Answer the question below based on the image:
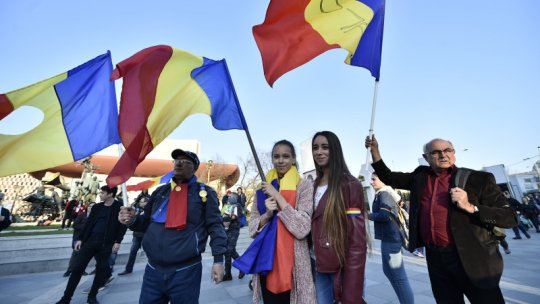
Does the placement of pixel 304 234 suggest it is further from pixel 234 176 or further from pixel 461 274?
pixel 234 176

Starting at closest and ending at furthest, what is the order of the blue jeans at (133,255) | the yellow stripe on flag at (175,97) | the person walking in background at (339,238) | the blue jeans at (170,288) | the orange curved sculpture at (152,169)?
the person walking in background at (339,238) → the blue jeans at (170,288) → the yellow stripe on flag at (175,97) → the blue jeans at (133,255) → the orange curved sculpture at (152,169)

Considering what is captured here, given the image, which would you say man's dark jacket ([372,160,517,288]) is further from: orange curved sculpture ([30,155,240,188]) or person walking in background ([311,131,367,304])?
orange curved sculpture ([30,155,240,188])

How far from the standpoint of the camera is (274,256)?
6.82ft

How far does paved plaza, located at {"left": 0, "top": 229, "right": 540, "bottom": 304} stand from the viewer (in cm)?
445

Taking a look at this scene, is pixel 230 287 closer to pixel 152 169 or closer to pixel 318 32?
pixel 318 32

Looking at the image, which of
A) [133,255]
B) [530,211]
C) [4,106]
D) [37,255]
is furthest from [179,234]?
[530,211]

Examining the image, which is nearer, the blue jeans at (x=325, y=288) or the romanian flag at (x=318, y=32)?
the blue jeans at (x=325, y=288)

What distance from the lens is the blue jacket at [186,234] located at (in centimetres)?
245

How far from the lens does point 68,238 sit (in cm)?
973

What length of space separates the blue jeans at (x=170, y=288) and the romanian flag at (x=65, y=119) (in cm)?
146

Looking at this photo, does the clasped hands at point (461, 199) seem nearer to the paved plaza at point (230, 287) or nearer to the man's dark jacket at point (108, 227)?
the paved plaza at point (230, 287)

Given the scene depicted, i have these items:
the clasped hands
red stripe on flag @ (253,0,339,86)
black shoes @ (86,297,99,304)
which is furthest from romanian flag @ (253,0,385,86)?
black shoes @ (86,297,99,304)

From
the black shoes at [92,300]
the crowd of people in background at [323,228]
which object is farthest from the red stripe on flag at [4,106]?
the black shoes at [92,300]

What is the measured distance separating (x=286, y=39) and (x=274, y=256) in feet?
7.01
